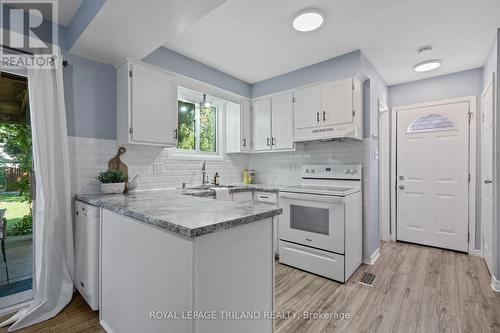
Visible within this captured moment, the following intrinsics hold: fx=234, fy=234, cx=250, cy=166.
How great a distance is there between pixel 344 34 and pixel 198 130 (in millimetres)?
2177

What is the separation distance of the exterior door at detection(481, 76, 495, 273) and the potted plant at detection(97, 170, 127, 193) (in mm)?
3731

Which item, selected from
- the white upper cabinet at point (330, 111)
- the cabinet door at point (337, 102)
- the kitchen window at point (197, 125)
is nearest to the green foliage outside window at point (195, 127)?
the kitchen window at point (197, 125)

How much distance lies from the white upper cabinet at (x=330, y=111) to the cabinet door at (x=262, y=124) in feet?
1.58

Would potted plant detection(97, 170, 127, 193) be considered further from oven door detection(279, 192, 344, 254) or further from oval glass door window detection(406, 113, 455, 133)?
oval glass door window detection(406, 113, 455, 133)

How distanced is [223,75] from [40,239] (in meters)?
2.72

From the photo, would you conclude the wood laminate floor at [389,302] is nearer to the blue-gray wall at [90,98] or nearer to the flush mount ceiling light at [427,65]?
the blue-gray wall at [90,98]

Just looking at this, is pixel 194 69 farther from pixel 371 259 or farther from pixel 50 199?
pixel 371 259

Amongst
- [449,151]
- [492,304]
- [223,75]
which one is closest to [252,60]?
[223,75]

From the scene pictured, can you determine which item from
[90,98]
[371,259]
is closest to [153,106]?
[90,98]

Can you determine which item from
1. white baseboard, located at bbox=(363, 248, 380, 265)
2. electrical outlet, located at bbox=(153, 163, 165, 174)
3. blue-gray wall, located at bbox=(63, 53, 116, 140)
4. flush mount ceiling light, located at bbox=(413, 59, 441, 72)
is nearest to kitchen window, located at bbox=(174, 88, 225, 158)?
electrical outlet, located at bbox=(153, 163, 165, 174)

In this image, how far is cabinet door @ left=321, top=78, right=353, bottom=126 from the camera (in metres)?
2.69

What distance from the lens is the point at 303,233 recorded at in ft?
8.73

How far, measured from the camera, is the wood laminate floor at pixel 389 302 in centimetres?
173

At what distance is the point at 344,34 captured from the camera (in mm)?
2359
